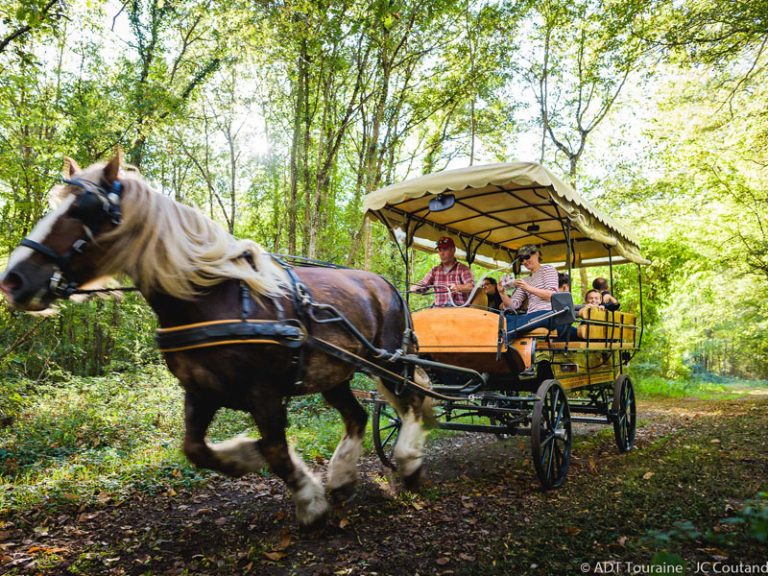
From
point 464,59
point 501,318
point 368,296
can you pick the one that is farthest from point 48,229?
point 464,59

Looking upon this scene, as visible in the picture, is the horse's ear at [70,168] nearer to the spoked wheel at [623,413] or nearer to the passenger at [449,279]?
the passenger at [449,279]

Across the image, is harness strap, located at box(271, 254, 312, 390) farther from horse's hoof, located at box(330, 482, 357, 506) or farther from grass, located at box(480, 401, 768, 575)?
grass, located at box(480, 401, 768, 575)

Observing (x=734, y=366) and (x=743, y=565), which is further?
(x=734, y=366)

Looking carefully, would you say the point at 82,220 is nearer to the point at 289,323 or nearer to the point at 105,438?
the point at 289,323

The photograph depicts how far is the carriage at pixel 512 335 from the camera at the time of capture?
434 centimetres

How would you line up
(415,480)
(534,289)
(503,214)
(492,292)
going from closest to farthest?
1. (415,480)
2. (534,289)
3. (492,292)
4. (503,214)

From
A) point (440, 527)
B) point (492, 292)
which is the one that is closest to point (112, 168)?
point (440, 527)

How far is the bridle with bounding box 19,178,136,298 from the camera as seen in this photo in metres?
2.44

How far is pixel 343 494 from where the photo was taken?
3.71m

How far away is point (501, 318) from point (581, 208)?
155 cm

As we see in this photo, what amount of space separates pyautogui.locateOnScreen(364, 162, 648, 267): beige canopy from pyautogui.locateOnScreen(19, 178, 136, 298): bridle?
2.77 metres

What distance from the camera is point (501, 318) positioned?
14.1 ft

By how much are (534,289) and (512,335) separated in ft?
2.37

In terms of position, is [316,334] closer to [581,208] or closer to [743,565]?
[743,565]
